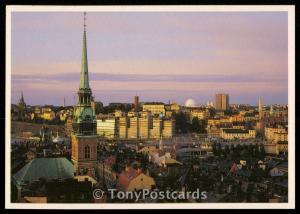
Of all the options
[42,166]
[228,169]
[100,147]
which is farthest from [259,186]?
[42,166]

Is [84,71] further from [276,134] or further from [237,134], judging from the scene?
[276,134]

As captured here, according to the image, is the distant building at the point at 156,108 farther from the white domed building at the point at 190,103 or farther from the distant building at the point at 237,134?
the distant building at the point at 237,134

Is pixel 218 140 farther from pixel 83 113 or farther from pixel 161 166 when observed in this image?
pixel 83 113

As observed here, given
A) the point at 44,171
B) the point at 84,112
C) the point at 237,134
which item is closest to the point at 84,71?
the point at 84,112

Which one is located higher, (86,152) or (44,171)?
(86,152)

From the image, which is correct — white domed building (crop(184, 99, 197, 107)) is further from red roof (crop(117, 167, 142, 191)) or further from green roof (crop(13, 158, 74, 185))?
green roof (crop(13, 158, 74, 185))

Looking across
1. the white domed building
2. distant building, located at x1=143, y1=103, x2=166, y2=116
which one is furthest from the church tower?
the white domed building

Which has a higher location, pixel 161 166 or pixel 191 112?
pixel 191 112
